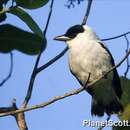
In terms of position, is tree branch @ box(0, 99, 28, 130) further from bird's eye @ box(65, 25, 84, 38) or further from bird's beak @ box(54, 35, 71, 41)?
bird's eye @ box(65, 25, 84, 38)

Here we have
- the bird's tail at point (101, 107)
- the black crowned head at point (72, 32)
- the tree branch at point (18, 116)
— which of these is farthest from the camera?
the black crowned head at point (72, 32)

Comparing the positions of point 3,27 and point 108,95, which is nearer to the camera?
point 3,27

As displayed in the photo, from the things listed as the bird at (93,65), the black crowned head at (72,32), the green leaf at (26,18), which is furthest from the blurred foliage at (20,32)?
the black crowned head at (72,32)

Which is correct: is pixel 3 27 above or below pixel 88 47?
below

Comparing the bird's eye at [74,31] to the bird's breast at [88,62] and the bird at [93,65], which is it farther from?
the bird's breast at [88,62]

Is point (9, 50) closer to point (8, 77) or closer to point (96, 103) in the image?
point (8, 77)

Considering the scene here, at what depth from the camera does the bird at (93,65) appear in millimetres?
3857

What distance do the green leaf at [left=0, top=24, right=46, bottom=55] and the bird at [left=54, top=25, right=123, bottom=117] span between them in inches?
67.1

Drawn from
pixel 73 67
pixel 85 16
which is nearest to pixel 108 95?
pixel 73 67

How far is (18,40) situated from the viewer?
2.02 meters

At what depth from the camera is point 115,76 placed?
Result: 391 centimetres

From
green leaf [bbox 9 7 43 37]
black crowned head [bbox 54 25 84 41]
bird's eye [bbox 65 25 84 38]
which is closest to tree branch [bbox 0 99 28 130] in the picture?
green leaf [bbox 9 7 43 37]

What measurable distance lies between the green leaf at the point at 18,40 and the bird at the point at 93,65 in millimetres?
1704

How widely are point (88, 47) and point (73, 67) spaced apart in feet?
0.75
